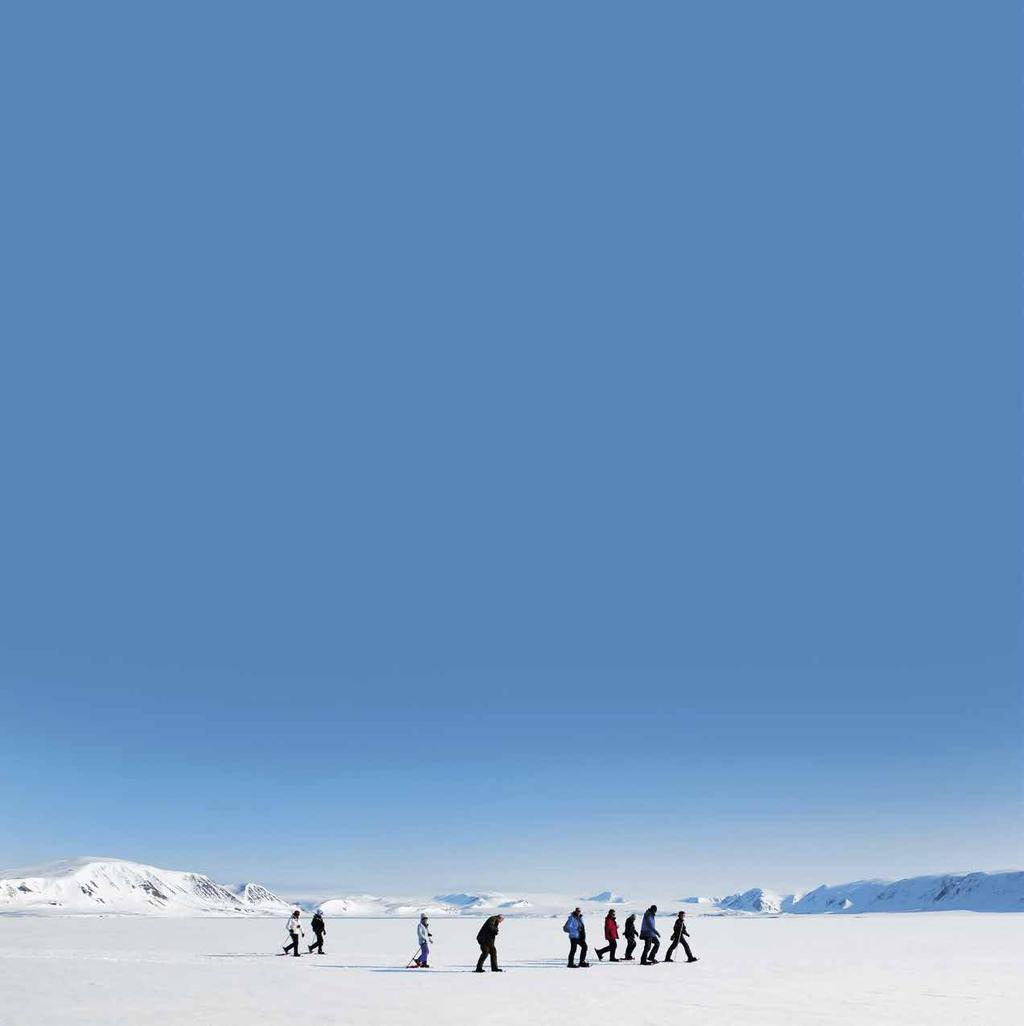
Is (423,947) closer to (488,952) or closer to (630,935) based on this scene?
(488,952)

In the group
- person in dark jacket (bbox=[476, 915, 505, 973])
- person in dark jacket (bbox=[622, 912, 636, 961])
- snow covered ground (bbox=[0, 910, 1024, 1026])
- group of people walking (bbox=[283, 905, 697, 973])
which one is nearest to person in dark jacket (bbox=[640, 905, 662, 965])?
group of people walking (bbox=[283, 905, 697, 973])

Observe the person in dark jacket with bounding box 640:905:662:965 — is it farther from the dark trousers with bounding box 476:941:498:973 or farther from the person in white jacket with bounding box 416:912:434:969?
the person in white jacket with bounding box 416:912:434:969

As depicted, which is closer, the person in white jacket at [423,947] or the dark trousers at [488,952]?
the dark trousers at [488,952]

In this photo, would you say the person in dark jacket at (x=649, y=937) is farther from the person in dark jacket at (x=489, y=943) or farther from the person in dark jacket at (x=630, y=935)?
the person in dark jacket at (x=489, y=943)

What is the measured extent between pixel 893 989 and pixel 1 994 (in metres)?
21.7

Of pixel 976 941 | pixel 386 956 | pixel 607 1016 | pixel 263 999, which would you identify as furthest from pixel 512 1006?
pixel 976 941

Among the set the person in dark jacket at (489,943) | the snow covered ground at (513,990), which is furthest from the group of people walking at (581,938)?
the snow covered ground at (513,990)

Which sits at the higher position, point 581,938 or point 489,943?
point 489,943

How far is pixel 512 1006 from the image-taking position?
19453 millimetres

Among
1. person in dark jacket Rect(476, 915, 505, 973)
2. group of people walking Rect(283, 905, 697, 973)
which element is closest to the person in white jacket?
group of people walking Rect(283, 905, 697, 973)

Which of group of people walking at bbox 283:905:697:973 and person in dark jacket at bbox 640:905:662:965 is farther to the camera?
person in dark jacket at bbox 640:905:662:965

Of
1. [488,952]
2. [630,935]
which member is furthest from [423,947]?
[630,935]

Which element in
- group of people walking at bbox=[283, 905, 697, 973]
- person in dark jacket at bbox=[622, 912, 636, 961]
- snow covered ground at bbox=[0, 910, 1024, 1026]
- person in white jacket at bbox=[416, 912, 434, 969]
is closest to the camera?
snow covered ground at bbox=[0, 910, 1024, 1026]

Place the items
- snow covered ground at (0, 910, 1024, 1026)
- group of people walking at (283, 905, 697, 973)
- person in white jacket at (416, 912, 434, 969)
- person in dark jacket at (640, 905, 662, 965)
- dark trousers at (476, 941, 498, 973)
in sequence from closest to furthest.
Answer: snow covered ground at (0, 910, 1024, 1026) → dark trousers at (476, 941, 498, 973) → group of people walking at (283, 905, 697, 973) → person in dark jacket at (640, 905, 662, 965) → person in white jacket at (416, 912, 434, 969)
